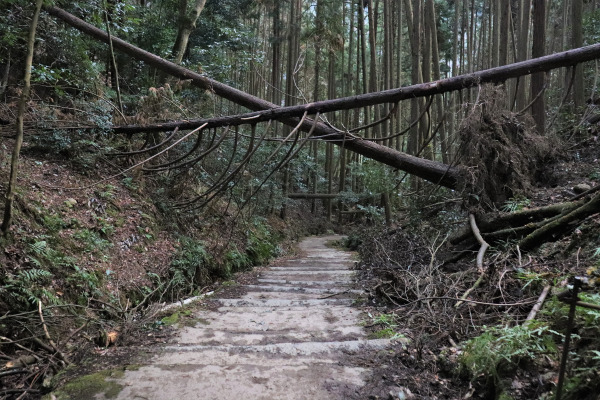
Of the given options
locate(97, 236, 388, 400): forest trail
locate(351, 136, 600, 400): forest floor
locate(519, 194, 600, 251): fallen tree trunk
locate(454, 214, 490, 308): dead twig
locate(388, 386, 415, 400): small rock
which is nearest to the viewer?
locate(351, 136, 600, 400): forest floor

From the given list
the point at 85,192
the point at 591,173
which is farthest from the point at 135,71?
the point at 591,173

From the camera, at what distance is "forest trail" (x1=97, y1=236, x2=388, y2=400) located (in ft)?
8.04

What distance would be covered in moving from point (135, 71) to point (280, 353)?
977 cm

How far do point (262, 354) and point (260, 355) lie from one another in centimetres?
3

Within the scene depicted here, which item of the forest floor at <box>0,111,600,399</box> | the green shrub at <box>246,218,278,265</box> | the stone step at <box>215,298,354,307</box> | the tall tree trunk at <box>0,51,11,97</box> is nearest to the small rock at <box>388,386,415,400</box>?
the forest floor at <box>0,111,600,399</box>

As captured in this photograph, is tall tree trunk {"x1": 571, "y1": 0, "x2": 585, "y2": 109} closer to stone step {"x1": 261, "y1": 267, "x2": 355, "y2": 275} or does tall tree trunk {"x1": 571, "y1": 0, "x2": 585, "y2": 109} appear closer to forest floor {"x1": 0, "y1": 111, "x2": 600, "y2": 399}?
forest floor {"x1": 0, "y1": 111, "x2": 600, "y2": 399}

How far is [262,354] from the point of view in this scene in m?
3.07

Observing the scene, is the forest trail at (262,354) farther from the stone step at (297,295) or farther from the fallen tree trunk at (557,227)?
the fallen tree trunk at (557,227)

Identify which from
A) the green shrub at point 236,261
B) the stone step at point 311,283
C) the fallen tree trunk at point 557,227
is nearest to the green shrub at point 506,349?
the fallen tree trunk at point 557,227

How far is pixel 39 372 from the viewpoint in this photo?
2689 millimetres

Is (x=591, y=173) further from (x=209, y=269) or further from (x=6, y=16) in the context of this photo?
(x=6, y=16)

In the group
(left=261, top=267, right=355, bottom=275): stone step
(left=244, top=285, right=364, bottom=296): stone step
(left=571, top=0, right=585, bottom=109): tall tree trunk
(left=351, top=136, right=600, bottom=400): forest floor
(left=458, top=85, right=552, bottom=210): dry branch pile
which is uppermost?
(left=571, top=0, right=585, bottom=109): tall tree trunk

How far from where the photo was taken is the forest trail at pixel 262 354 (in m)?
2.45

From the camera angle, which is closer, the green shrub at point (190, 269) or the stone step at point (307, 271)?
the green shrub at point (190, 269)
